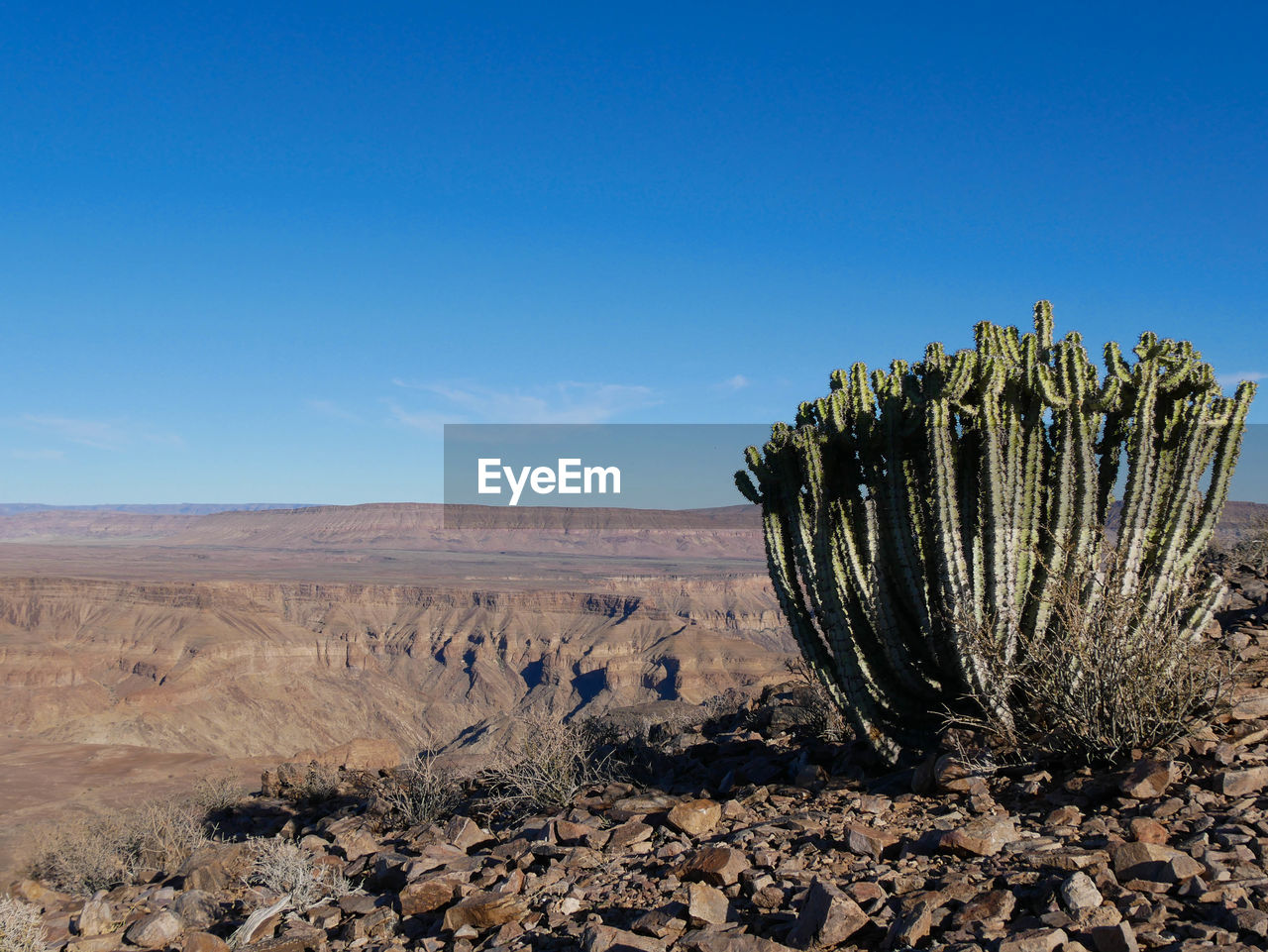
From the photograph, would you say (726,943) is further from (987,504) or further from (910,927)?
(987,504)

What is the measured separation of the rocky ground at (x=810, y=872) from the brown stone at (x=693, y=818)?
12 mm

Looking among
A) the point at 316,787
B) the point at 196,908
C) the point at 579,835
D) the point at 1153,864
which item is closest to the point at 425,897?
the point at 579,835

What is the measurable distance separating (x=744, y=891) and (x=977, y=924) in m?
1.16

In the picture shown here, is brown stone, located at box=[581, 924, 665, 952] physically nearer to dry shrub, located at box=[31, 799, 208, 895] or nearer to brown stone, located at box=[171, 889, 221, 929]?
brown stone, located at box=[171, 889, 221, 929]

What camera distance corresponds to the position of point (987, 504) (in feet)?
19.5

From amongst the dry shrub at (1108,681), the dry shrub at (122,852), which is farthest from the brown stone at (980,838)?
the dry shrub at (122,852)

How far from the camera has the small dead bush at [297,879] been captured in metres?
5.45

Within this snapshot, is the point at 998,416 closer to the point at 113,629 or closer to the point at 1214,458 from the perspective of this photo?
the point at 1214,458

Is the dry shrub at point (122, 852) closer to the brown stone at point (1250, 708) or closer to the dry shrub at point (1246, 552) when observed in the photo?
the brown stone at point (1250, 708)

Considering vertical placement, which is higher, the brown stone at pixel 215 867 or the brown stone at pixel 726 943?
the brown stone at pixel 726 943

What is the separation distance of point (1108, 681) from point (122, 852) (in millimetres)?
10952

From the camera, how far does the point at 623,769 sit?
8141mm

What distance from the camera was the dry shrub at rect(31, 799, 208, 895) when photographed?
8.84 metres

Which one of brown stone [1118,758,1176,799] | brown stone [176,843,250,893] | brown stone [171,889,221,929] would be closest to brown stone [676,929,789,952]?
brown stone [1118,758,1176,799]
